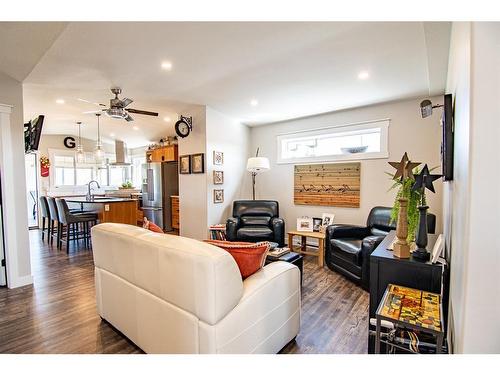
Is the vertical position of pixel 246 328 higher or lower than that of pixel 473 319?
lower

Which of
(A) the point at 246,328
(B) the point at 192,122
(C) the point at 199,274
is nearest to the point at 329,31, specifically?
(C) the point at 199,274

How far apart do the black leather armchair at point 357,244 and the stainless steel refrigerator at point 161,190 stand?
165 inches

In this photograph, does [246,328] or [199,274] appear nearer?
[199,274]

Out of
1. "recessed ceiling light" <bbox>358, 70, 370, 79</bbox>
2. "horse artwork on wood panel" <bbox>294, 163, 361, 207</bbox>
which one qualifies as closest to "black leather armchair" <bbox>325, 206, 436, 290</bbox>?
"horse artwork on wood panel" <bbox>294, 163, 361, 207</bbox>

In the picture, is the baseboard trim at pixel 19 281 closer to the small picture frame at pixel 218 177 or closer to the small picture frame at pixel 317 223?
the small picture frame at pixel 218 177

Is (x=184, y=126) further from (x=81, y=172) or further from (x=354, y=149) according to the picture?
(x=81, y=172)

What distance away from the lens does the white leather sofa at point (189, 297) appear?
1376 mm

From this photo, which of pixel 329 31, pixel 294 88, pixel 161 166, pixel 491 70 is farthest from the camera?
pixel 161 166

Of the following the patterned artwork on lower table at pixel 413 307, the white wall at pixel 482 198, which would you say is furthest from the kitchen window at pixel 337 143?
the white wall at pixel 482 198

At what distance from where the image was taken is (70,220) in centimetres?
460

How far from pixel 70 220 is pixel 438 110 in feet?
20.5

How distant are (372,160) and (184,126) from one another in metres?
3.41

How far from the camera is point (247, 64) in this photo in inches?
114
